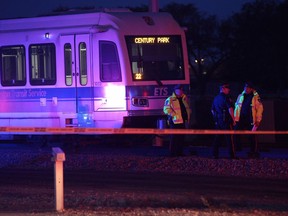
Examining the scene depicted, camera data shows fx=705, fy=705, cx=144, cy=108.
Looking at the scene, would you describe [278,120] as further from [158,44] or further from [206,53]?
[206,53]

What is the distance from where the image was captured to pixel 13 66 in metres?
20.8

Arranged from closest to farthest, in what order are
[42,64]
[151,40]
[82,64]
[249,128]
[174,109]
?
1. [174,109]
2. [249,128]
3. [82,64]
4. [151,40]
5. [42,64]

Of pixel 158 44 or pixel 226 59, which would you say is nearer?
pixel 158 44

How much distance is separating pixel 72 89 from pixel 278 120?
8.04 metres

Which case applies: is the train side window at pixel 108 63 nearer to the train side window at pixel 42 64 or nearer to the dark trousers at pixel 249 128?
the train side window at pixel 42 64

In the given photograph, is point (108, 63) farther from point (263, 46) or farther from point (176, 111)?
point (263, 46)

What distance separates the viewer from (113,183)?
14.0 meters

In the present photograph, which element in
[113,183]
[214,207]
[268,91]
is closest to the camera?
[214,207]

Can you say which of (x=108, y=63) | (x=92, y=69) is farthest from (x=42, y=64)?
(x=108, y=63)

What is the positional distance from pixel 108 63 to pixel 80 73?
90 cm

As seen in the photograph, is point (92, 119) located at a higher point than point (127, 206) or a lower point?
higher

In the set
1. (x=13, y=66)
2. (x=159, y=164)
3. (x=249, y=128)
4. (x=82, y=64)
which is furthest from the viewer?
(x=13, y=66)

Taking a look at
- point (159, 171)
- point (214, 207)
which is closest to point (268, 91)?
point (159, 171)

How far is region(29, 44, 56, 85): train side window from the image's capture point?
19900mm
